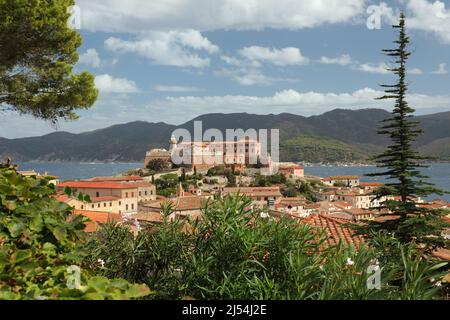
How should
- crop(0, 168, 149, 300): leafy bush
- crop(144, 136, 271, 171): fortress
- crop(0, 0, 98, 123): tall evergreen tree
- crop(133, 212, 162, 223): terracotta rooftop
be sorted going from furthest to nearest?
crop(144, 136, 271, 171): fortress
crop(0, 0, 98, 123): tall evergreen tree
crop(133, 212, 162, 223): terracotta rooftop
crop(0, 168, 149, 300): leafy bush

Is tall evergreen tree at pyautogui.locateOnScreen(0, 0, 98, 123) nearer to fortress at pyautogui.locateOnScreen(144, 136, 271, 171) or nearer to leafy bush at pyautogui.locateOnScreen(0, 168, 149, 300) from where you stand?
leafy bush at pyautogui.locateOnScreen(0, 168, 149, 300)

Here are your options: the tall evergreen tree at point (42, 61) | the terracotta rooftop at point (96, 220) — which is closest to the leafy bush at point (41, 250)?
the terracotta rooftop at point (96, 220)

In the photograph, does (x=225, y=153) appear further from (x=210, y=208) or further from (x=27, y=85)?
(x=210, y=208)

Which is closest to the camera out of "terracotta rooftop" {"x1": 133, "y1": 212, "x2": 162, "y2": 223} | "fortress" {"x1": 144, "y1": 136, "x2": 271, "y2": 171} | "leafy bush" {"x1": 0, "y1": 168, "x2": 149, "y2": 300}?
"leafy bush" {"x1": 0, "y1": 168, "x2": 149, "y2": 300}

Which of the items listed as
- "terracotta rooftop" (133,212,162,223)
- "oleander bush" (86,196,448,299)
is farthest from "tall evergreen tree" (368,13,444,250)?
"oleander bush" (86,196,448,299)

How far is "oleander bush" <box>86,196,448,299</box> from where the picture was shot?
109 inches

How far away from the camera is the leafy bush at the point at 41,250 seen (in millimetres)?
2168

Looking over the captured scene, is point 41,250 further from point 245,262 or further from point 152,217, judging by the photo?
point 152,217

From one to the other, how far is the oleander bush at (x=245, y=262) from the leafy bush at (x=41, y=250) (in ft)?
2.72

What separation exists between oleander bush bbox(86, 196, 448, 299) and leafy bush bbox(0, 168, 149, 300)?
828 mm

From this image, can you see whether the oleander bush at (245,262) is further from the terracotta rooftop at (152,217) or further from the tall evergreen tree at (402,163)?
the tall evergreen tree at (402,163)

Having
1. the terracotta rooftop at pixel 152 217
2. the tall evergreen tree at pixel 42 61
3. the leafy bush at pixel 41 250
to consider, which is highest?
the tall evergreen tree at pixel 42 61

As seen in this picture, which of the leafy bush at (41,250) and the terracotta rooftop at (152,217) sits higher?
the leafy bush at (41,250)
